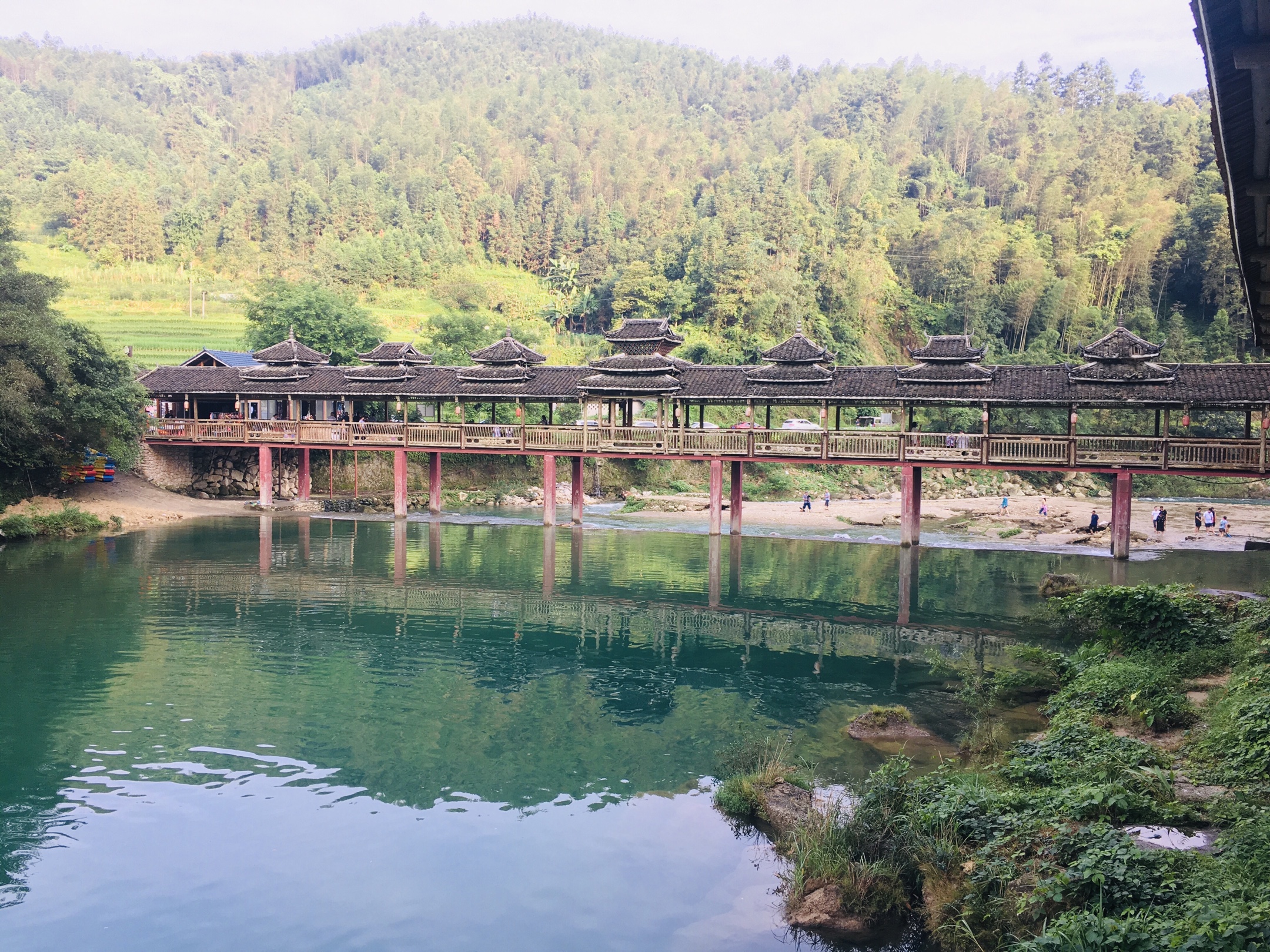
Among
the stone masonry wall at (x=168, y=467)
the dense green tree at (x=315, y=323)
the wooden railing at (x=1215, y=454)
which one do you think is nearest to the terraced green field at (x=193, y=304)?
the dense green tree at (x=315, y=323)

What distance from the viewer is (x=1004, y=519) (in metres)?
43.2

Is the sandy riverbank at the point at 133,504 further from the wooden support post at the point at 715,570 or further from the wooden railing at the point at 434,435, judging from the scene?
the wooden support post at the point at 715,570

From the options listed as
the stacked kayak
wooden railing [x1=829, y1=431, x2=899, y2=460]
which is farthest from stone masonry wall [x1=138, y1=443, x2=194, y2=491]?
wooden railing [x1=829, y1=431, x2=899, y2=460]

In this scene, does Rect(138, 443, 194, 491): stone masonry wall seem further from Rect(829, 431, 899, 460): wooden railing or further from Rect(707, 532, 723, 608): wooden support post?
Rect(829, 431, 899, 460): wooden railing

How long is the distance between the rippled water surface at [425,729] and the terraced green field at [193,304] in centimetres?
3803

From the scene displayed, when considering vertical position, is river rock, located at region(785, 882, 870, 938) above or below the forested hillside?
below

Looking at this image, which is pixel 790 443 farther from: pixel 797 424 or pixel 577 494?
pixel 797 424

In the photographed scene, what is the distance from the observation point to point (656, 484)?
52625 millimetres

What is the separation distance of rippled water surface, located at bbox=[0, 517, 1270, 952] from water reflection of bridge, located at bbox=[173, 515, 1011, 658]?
4.8 inches

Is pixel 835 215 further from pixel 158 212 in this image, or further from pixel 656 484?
pixel 158 212

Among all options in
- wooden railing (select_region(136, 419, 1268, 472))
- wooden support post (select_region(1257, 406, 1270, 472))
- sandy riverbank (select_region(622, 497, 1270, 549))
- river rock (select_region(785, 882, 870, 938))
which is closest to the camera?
river rock (select_region(785, 882, 870, 938))

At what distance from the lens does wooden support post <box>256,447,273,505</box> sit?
4247 cm

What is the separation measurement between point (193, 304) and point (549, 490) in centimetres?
4981

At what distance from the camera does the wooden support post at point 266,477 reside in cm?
4247
